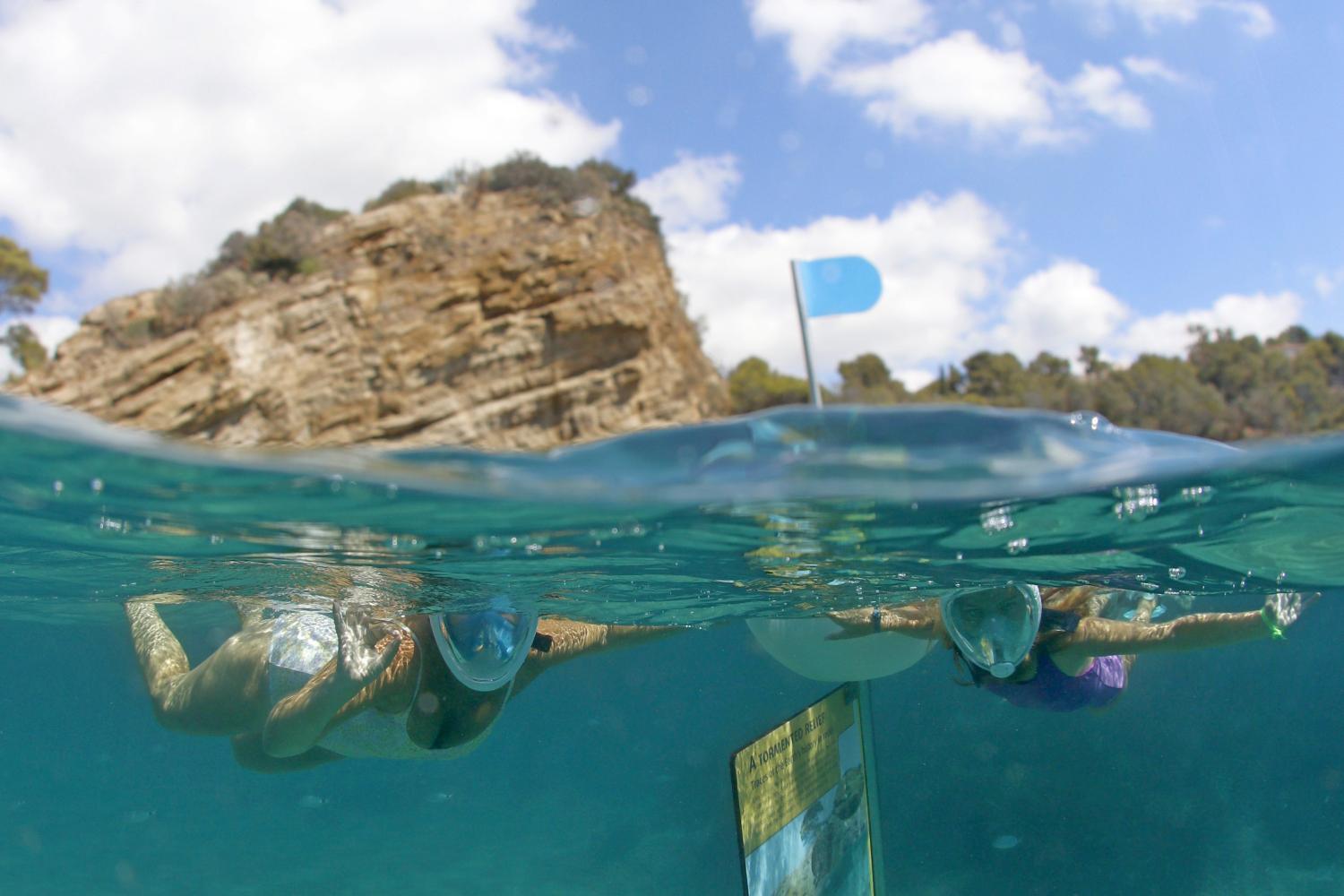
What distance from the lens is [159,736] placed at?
46.7 meters

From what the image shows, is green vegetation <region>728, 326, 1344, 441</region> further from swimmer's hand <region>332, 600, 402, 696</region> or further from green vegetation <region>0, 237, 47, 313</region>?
green vegetation <region>0, 237, 47, 313</region>

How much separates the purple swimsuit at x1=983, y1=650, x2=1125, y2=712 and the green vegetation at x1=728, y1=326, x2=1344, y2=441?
2091cm

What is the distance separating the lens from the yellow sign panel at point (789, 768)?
21.2 ft

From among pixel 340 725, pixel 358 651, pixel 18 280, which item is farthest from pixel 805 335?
pixel 18 280

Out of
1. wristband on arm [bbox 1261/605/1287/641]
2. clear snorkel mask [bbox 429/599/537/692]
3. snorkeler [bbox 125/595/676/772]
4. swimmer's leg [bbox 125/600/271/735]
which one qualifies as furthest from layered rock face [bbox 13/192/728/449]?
wristband on arm [bbox 1261/605/1287/641]

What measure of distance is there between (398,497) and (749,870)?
358 cm

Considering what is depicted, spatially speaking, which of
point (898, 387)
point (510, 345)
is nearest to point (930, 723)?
point (898, 387)

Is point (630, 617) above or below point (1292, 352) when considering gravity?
below

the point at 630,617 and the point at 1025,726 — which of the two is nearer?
the point at 630,617

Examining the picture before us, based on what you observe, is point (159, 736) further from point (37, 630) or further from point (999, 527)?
point (999, 527)

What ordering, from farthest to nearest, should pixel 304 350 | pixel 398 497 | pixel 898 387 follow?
pixel 898 387, pixel 304 350, pixel 398 497

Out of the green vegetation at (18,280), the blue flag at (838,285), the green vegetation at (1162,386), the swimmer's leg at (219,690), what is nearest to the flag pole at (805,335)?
the blue flag at (838,285)

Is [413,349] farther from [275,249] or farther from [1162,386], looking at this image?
[1162,386]

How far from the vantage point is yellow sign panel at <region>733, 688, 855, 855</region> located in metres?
6.46
